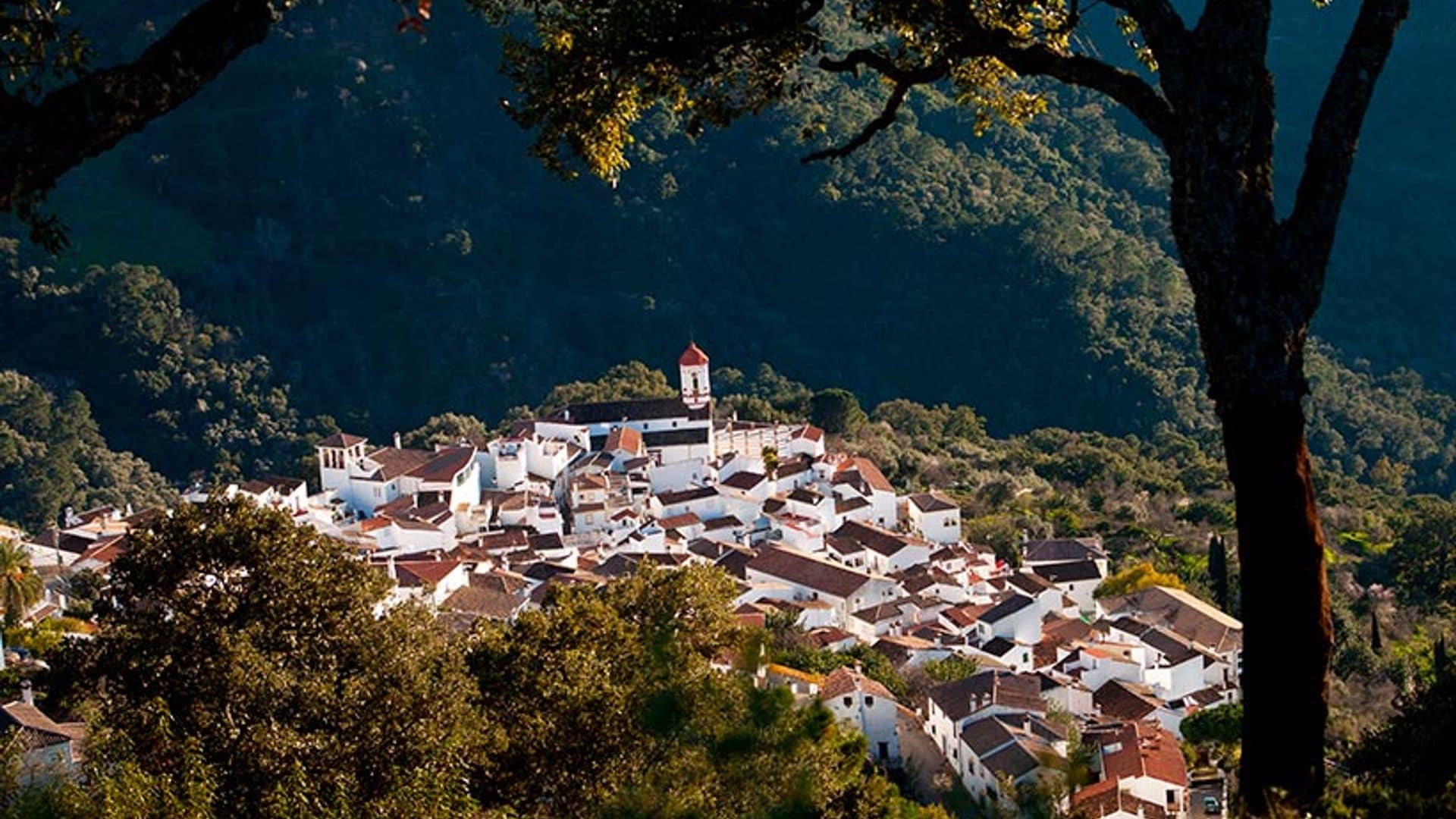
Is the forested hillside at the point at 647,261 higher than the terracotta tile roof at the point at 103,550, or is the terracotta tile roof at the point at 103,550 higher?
the forested hillside at the point at 647,261

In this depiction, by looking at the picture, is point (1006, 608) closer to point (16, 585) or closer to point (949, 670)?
point (949, 670)

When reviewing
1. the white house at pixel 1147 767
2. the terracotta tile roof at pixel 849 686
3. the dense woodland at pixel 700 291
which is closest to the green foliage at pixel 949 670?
the terracotta tile roof at pixel 849 686

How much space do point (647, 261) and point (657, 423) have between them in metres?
31.4

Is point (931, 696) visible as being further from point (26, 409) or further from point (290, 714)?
point (26, 409)

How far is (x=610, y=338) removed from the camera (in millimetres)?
67562

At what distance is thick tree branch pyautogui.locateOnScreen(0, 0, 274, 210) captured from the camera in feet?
13.5

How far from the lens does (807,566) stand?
2959 centimetres

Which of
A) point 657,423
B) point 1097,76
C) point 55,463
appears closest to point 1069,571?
point 657,423

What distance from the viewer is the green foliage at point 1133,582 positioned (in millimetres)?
30719

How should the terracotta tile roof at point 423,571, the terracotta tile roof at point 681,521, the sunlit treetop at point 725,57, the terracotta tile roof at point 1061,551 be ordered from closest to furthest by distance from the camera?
the sunlit treetop at point 725,57, the terracotta tile roof at point 423,571, the terracotta tile roof at point 1061,551, the terracotta tile roof at point 681,521

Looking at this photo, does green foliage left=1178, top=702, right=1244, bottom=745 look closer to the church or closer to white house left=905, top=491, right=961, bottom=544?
white house left=905, top=491, right=961, bottom=544

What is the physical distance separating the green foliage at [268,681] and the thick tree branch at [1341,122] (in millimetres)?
4805

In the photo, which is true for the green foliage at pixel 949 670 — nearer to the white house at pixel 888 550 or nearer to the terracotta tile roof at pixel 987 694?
the terracotta tile roof at pixel 987 694

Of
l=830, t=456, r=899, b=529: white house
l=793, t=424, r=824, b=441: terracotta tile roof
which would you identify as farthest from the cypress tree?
l=793, t=424, r=824, b=441: terracotta tile roof
